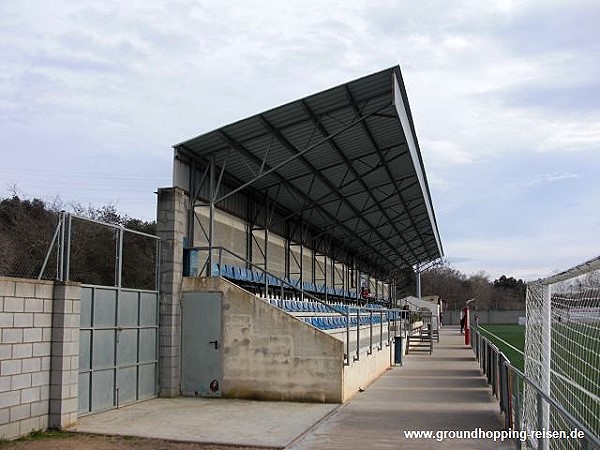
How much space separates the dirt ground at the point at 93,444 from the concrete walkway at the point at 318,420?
291 mm

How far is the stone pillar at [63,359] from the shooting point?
34.1 ft

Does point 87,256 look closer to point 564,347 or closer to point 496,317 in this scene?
point 564,347

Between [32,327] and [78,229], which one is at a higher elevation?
[78,229]

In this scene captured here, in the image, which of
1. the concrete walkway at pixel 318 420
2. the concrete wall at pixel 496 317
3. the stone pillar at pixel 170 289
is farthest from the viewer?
the concrete wall at pixel 496 317

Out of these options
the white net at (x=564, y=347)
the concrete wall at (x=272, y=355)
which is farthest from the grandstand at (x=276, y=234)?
the white net at (x=564, y=347)

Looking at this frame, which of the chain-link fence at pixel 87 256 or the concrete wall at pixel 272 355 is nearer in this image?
the chain-link fence at pixel 87 256

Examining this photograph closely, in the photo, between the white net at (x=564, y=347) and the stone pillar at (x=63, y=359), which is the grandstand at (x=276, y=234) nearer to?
the stone pillar at (x=63, y=359)

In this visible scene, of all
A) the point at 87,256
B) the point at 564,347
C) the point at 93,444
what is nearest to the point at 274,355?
the point at 87,256

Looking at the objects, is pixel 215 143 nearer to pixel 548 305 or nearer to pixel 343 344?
pixel 343 344

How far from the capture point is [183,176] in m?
18.4

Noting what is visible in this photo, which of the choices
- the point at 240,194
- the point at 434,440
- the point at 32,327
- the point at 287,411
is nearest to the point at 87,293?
the point at 32,327

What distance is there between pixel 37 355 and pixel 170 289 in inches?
183

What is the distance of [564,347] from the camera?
434 inches

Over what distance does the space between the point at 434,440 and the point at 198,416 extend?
13.8ft
